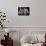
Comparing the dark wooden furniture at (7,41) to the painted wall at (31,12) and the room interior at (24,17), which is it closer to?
the room interior at (24,17)

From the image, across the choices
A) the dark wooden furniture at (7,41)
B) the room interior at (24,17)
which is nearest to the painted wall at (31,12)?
the room interior at (24,17)

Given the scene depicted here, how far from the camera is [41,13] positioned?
125 inches

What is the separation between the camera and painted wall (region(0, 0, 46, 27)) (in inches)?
124

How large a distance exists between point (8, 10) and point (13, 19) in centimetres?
24

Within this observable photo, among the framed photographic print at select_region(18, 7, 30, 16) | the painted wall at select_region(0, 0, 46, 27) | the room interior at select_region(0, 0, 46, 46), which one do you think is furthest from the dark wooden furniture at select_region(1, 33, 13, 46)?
the framed photographic print at select_region(18, 7, 30, 16)

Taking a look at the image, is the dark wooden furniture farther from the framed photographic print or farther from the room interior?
the framed photographic print

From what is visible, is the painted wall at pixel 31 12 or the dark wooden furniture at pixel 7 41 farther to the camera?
the painted wall at pixel 31 12

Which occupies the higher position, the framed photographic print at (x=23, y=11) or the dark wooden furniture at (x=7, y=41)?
the framed photographic print at (x=23, y=11)

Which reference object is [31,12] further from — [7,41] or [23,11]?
[7,41]

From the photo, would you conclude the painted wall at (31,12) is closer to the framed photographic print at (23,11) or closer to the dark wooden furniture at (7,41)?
the framed photographic print at (23,11)

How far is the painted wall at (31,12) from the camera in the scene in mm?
3156

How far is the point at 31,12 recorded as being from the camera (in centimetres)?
315

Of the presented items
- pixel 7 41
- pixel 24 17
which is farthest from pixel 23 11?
pixel 7 41

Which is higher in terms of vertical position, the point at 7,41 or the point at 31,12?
the point at 31,12
